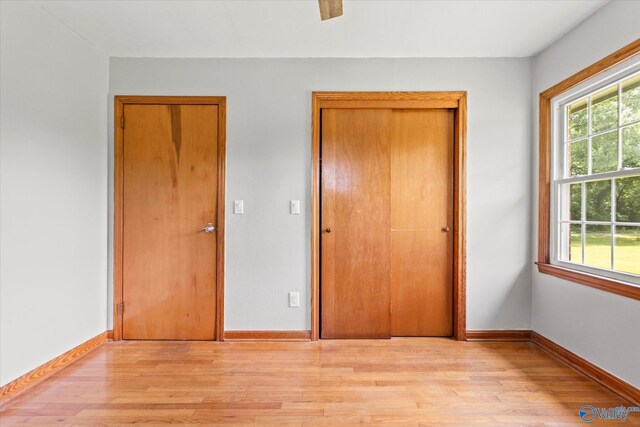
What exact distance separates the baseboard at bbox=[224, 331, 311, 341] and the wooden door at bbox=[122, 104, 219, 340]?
0.18 m

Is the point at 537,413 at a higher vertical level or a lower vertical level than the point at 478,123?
lower

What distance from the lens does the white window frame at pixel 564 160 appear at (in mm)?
2227

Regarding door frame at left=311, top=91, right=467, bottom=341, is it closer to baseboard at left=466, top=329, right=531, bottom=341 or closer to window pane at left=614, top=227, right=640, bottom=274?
baseboard at left=466, top=329, right=531, bottom=341

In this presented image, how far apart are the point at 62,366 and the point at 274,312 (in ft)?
4.87

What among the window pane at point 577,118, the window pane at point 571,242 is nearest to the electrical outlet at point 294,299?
the window pane at point 571,242

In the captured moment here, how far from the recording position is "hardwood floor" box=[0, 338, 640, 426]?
1.96m

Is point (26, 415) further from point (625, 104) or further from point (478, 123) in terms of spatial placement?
point (625, 104)

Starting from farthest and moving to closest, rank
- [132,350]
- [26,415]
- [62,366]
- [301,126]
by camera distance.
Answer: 1. [301,126]
2. [132,350]
3. [62,366]
4. [26,415]

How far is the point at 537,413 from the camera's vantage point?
6.50ft

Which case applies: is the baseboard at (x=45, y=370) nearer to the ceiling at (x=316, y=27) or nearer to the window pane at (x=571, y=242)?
the ceiling at (x=316, y=27)

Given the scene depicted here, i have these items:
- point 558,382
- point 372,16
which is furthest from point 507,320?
point 372,16

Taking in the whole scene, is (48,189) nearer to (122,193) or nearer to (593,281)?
(122,193)

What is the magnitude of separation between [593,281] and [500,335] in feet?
3.09

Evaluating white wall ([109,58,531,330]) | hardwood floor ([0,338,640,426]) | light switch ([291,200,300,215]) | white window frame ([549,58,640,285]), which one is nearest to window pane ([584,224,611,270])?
white window frame ([549,58,640,285])
